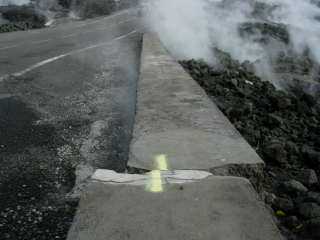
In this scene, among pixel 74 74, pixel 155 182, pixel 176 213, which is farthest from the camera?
pixel 74 74

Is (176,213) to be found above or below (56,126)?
above

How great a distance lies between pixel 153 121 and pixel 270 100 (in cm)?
276

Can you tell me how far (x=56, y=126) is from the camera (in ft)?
13.8

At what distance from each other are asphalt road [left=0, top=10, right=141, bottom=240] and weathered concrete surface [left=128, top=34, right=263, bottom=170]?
31 centimetres

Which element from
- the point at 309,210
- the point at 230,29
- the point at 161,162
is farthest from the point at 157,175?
the point at 230,29

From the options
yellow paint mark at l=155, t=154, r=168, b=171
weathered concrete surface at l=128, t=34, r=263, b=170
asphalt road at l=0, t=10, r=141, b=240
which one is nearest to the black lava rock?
weathered concrete surface at l=128, t=34, r=263, b=170

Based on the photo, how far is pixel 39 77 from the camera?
6074 millimetres

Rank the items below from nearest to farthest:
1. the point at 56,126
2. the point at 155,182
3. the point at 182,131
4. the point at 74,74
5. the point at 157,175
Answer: the point at 155,182
the point at 157,175
the point at 182,131
the point at 56,126
the point at 74,74

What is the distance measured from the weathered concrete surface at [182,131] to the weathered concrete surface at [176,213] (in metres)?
0.35

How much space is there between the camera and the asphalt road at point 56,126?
2822 mm

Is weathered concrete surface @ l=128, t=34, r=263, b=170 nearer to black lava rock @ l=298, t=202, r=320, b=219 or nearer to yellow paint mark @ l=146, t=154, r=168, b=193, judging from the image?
yellow paint mark @ l=146, t=154, r=168, b=193

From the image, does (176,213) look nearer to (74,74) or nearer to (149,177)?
(149,177)

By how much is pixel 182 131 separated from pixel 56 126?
1.44 m

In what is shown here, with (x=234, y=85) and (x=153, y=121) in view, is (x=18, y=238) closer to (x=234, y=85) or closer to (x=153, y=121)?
(x=153, y=121)
